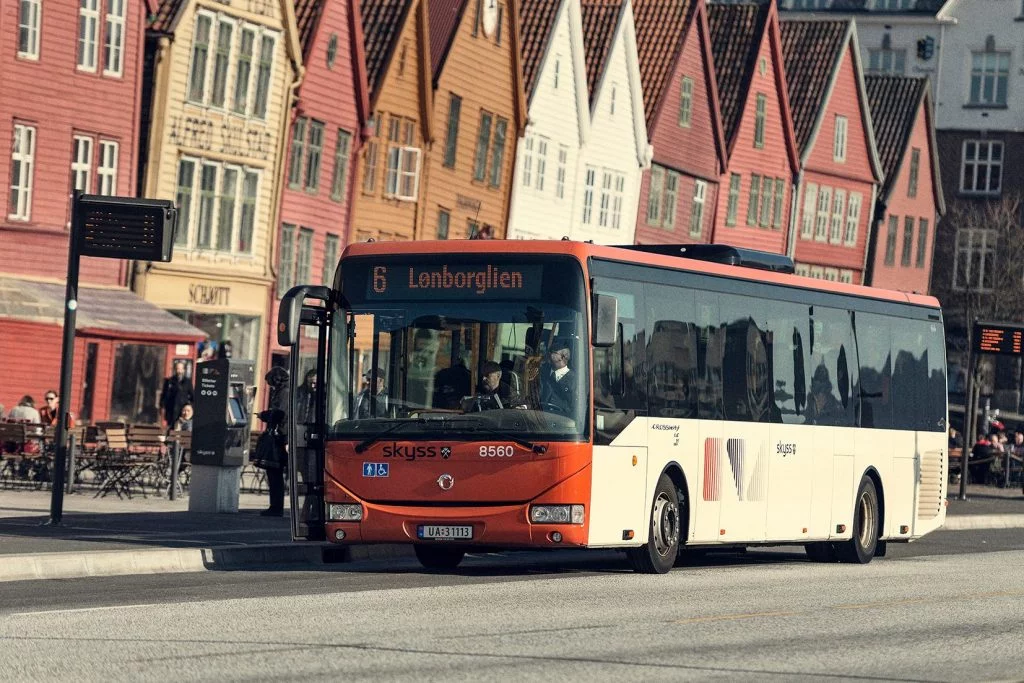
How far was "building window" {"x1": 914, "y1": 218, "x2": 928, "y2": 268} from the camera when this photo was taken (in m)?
81.9

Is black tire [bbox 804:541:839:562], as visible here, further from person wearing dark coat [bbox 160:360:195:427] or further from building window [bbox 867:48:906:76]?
building window [bbox 867:48:906:76]

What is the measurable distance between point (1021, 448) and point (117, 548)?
39.9 meters

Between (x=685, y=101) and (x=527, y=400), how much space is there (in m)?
48.5

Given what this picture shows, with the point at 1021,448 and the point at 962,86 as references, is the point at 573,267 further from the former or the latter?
the point at 962,86

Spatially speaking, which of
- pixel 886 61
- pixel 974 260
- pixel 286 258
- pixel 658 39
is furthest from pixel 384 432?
pixel 886 61

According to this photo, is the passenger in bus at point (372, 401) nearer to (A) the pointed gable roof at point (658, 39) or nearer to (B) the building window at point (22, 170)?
(B) the building window at point (22, 170)

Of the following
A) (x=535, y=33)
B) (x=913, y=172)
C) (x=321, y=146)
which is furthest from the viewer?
(x=913, y=172)

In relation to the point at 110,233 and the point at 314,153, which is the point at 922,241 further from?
the point at 110,233

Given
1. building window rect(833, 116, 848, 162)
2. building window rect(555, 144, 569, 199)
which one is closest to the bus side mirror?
building window rect(555, 144, 569, 199)

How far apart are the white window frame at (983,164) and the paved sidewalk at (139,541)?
6071 centimetres

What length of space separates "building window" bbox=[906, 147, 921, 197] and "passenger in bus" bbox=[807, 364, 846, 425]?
58351 millimetres

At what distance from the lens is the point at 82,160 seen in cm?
4338

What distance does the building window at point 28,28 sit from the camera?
4153 centimetres

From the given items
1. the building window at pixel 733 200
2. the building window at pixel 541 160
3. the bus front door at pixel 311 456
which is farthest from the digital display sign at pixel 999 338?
the building window at pixel 733 200
